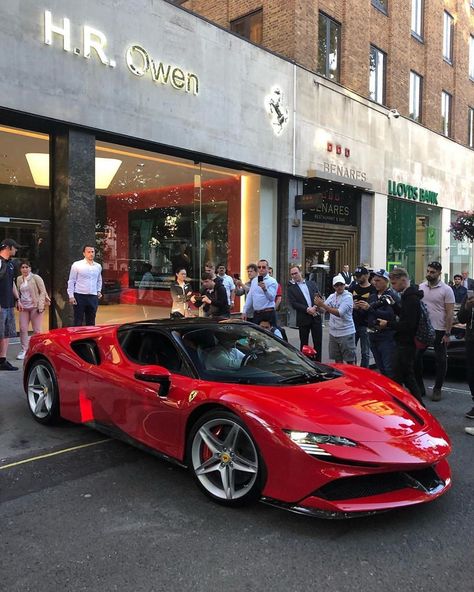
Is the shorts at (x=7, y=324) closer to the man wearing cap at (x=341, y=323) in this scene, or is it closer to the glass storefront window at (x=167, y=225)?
the glass storefront window at (x=167, y=225)

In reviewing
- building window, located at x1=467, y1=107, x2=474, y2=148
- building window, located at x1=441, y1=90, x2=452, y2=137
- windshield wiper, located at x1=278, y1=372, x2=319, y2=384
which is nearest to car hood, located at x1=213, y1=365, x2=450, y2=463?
windshield wiper, located at x1=278, y1=372, x2=319, y2=384

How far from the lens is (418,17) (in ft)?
68.6

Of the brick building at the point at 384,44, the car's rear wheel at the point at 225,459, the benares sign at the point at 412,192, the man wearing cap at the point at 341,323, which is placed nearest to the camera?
the car's rear wheel at the point at 225,459

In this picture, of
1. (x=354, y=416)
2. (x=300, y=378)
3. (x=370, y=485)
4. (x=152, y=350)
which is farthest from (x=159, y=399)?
(x=370, y=485)

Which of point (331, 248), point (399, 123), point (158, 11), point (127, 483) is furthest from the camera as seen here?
point (399, 123)

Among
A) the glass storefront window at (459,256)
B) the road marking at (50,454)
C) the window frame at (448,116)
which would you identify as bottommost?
the road marking at (50,454)

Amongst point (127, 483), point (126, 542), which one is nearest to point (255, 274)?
point (127, 483)

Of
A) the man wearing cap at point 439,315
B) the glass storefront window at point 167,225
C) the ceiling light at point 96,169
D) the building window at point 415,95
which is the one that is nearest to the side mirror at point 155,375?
the man wearing cap at point 439,315

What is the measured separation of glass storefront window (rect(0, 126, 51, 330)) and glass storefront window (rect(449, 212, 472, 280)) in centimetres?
1856

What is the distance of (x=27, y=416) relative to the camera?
223 inches

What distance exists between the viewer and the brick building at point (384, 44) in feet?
49.3

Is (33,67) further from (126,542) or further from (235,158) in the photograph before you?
(126,542)

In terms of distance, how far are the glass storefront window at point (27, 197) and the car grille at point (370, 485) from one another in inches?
334

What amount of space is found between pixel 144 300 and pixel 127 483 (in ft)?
29.5
